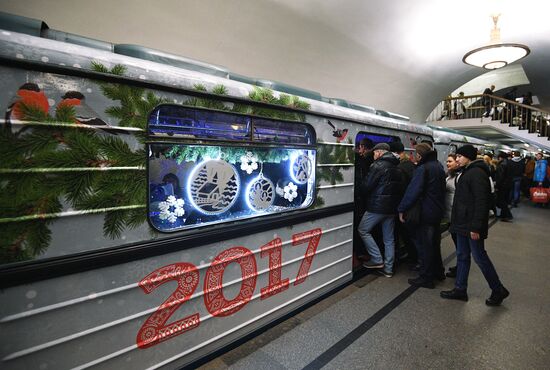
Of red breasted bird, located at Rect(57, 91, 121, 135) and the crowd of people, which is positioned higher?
red breasted bird, located at Rect(57, 91, 121, 135)

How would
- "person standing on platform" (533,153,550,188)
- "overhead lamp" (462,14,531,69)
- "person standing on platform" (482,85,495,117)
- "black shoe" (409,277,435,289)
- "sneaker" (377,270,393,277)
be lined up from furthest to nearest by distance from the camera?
"person standing on platform" (482,85,495,117), "person standing on platform" (533,153,550,188), "overhead lamp" (462,14,531,69), "sneaker" (377,270,393,277), "black shoe" (409,277,435,289)

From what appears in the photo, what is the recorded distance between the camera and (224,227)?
7.40ft

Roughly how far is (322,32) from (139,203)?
5305 mm

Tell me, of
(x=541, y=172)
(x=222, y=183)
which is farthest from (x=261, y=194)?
(x=541, y=172)

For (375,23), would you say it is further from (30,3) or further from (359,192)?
(30,3)

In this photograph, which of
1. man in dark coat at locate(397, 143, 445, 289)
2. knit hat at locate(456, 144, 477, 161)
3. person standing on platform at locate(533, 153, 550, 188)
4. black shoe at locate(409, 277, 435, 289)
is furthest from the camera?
person standing on platform at locate(533, 153, 550, 188)

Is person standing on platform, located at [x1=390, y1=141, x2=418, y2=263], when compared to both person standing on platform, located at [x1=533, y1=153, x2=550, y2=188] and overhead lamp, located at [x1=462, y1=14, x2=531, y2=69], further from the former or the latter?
person standing on platform, located at [x1=533, y1=153, x2=550, y2=188]

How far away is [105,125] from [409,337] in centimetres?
308

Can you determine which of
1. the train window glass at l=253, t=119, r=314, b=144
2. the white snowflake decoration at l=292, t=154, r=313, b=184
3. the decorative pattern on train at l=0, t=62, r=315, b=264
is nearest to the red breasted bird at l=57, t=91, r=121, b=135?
the decorative pattern on train at l=0, t=62, r=315, b=264

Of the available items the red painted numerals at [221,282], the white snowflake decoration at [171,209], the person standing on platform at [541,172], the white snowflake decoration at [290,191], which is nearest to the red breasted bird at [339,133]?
the white snowflake decoration at [290,191]

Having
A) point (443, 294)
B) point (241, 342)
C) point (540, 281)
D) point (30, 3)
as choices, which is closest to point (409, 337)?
point (443, 294)

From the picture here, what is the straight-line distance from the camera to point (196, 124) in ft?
6.73

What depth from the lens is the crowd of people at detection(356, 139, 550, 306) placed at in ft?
9.84

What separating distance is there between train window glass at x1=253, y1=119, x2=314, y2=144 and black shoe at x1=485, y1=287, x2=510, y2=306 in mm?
2731
